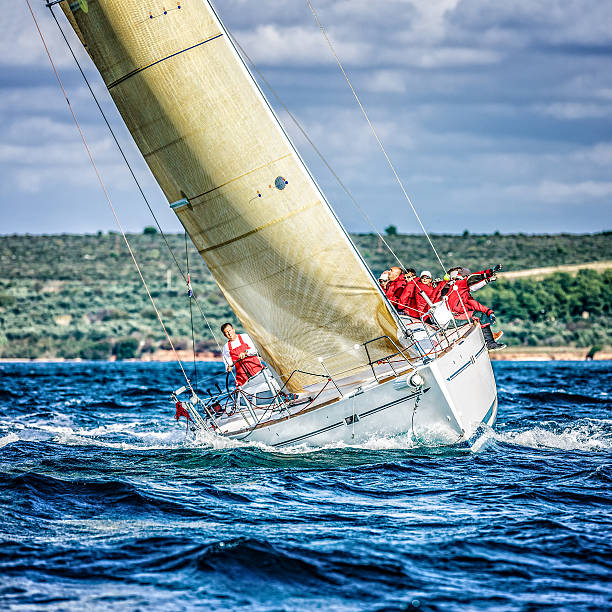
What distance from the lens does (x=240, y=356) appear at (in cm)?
1384

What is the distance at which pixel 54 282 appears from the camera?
249 ft

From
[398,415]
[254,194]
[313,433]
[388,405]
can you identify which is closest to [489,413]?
[398,415]

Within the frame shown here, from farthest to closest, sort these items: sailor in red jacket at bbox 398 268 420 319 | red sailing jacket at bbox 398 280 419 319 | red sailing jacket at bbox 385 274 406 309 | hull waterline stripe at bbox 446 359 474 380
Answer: red sailing jacket at bbox 385 274 406 309, red sailing jacket at bbox 398 280 419 319, sailor in red jacket at bbox 398 268 420 319, hull waterline stripe at bbox 446 359 474 380

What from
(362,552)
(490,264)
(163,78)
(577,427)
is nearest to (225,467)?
(362,552)

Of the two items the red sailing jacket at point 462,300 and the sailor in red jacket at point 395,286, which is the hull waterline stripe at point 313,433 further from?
the red sailing jacket at point 462,300

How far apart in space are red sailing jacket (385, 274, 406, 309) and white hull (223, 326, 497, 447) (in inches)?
90.3

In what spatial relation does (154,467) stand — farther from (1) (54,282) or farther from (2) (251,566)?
(1) (54,282)

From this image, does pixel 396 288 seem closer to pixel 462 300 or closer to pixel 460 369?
pixel 462 300

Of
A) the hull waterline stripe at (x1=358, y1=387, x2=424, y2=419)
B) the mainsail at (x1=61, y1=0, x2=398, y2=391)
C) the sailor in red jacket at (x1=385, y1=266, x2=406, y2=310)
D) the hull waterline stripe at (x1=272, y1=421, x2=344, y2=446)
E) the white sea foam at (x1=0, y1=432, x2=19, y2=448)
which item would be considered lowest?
the hull waterline stripe at (x1=272, y1=421, x2=344, y2=446)

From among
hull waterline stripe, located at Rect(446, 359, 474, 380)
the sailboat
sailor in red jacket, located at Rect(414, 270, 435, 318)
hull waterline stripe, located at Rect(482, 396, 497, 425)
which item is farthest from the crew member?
hull waterline stripe, located at Rect(482, 396, 497, 425)

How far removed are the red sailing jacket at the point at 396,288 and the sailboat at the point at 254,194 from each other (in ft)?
6.86

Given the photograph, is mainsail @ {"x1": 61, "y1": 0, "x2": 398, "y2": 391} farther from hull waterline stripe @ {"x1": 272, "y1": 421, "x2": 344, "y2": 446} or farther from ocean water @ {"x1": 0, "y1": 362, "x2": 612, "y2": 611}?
ocean water @ {"x1": 0, "y1": 362, "x2": 612, "y2": 611}

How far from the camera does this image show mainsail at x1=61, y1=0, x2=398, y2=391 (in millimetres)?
11664

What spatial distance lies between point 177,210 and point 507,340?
48.3 metres
